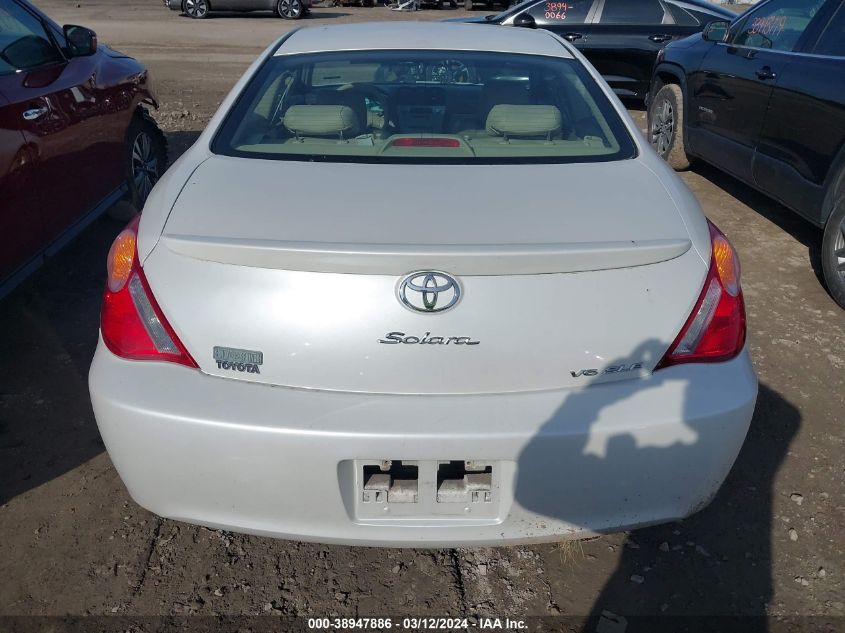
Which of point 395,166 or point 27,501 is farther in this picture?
point 27,501

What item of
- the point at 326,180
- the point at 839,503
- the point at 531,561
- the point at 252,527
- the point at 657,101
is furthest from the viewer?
the point at 657,101

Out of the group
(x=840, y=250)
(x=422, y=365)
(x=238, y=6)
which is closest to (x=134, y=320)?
(x=422, y=365)

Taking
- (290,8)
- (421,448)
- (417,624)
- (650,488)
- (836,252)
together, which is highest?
(421,448)

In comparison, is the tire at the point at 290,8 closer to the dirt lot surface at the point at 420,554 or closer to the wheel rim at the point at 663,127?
the wheel rim at the point at 663,127

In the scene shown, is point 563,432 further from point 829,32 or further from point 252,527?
point 829,32

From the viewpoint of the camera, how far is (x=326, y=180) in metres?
2.24

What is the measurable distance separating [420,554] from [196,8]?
20636 mm

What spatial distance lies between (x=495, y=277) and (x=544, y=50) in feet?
5.57

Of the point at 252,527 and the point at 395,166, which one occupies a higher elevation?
the point at 395,166

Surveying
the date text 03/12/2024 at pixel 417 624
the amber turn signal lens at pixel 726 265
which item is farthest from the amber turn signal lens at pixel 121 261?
the amber turn signal lens at pixel 726 265

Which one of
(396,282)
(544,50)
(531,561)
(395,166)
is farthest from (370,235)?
(544,50)

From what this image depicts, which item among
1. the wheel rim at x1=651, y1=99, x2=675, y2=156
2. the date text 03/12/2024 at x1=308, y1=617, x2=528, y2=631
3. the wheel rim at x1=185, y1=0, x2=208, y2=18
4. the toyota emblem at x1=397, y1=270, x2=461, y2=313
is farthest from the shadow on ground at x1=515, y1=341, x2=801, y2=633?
the wheel rim at x1=185, y1=0, x2=208, y2=18

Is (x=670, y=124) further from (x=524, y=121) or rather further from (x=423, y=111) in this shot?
(x=524, y=121)

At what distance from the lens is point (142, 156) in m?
5.17
